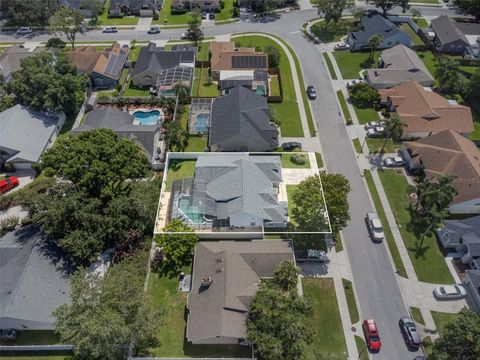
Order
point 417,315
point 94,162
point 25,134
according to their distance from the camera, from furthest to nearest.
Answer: point 25,134 < point 94,162 < point 417,315

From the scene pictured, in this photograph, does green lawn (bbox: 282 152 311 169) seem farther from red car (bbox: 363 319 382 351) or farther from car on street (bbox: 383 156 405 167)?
red car (bbox: 363 319 382 351)

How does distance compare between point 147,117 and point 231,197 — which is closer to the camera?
point 231,197

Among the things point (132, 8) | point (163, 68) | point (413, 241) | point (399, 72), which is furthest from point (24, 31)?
point (413, 241)

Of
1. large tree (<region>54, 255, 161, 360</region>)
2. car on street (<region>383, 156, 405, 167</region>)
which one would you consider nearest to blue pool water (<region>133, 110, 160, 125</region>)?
large tree (<region>54, 255, 161, 360</region>)

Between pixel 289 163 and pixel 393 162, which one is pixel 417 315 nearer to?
pixel 393 162

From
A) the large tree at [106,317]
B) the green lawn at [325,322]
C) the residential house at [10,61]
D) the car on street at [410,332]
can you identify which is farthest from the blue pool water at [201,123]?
the car on street at [410,332]

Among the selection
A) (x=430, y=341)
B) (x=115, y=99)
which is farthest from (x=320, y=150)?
(x=115, y=99)
